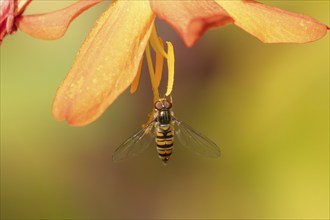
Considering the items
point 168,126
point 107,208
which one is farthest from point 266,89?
point 168,126

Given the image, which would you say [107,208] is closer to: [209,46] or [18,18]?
[209,46]

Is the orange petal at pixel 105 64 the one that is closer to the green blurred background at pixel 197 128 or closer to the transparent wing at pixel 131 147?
the transparent wing at pixel 131 147

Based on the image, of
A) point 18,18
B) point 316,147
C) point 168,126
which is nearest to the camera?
point 18,18

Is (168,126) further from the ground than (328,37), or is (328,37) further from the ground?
(328,37)

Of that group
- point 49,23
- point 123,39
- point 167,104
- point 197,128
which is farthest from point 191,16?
point 197,128

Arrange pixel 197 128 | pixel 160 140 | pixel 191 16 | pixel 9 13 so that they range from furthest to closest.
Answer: pixel 197 128 → pixel 160 140 → pixel 9 13 → pixel 191 16

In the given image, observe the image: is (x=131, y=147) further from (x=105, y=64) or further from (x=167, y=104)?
(x=105, y=64)
